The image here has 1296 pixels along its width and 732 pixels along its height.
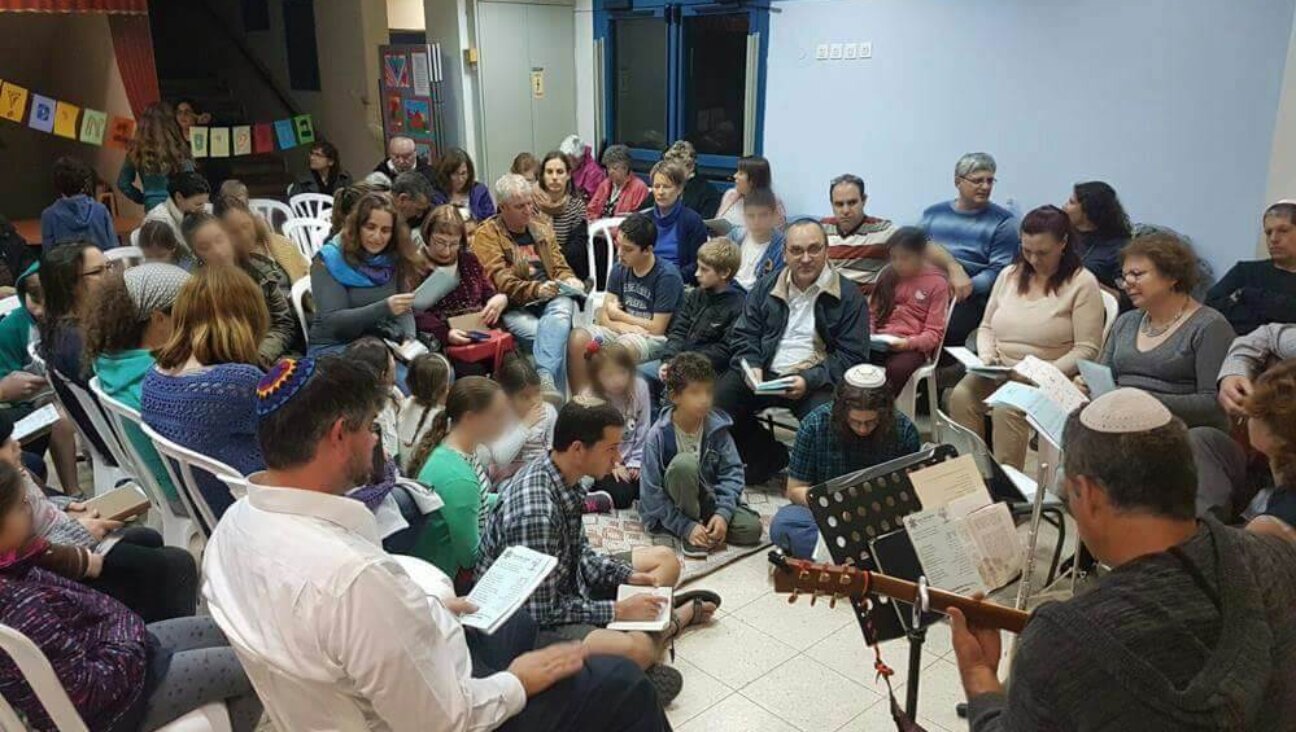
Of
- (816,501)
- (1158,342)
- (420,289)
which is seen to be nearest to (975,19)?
(1158,342)

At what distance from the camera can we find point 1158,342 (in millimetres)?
3162

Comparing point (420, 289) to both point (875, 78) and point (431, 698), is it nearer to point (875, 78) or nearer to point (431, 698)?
point (431, 698)

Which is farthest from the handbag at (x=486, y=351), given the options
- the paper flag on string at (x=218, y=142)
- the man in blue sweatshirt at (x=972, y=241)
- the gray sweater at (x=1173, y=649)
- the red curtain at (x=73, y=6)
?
the red curtain at (x=73, y=6)

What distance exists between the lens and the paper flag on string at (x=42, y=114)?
5.54 meters

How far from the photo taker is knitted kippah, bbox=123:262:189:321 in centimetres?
264

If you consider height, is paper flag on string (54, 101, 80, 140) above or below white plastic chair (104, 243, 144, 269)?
above

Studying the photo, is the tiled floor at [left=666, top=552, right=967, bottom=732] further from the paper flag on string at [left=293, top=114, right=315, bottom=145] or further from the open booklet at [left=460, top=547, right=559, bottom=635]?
the paper flag on string at [left=293, top=114, right=315, bottom=145]

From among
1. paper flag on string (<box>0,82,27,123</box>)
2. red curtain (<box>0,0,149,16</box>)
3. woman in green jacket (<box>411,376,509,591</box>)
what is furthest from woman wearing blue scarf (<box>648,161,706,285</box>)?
red curtain (<box>0,0,149,16</box>)

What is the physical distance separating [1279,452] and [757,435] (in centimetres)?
208

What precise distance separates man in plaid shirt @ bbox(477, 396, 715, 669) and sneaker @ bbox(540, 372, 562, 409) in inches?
58.1

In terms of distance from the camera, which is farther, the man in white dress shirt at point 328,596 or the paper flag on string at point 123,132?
the paper flag on string at point 123,132

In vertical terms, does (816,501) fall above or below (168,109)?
below

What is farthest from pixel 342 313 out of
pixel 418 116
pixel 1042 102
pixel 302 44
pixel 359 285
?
pixel 302 44

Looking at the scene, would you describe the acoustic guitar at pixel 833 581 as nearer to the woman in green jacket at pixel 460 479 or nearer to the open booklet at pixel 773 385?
the woman in green jacket at pixel 460 479
